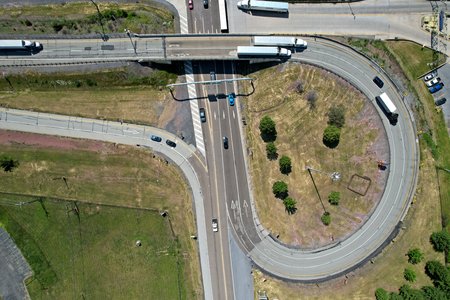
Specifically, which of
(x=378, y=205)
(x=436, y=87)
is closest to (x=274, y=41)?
(x=436, y=87)

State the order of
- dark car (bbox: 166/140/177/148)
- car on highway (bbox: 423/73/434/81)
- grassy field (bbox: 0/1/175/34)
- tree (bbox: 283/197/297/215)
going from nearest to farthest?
tree (bbox: 283/197/297/215) < grassy field (bbox: 0/1/175/34) < dark car (bbox: 166/140/177/148) < car on highway (bbox: 423/73/434/81)

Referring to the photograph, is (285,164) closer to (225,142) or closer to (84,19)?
(225,142)

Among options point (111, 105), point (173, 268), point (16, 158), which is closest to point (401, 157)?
point (173, 268)

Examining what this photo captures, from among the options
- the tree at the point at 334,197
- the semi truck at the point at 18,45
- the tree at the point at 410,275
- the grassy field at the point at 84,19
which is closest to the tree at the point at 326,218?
the tree at the point at 334,197

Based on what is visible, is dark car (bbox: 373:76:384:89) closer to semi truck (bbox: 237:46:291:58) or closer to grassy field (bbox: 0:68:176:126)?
semi truck (bbox: 237:46:291:58)

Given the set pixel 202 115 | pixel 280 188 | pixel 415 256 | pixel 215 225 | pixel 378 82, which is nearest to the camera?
pixel 280 188

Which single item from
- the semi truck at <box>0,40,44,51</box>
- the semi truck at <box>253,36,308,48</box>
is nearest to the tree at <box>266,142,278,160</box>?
the semi truck at <box>253,36,308,48</box>
